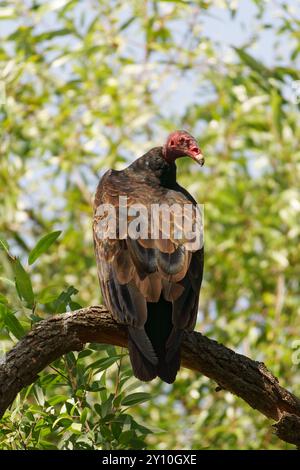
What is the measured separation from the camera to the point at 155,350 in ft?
14.3

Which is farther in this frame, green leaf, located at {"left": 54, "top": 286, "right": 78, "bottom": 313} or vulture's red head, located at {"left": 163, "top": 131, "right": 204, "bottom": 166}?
vulture's red head, located at {"left": 163, "top": 131, "right": 204, "bottom": 166}

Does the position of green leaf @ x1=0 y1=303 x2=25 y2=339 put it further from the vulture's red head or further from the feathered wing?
the vulture's red head

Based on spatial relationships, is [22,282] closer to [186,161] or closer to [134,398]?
[134,398]

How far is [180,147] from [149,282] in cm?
145

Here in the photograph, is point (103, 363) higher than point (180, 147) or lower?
lower

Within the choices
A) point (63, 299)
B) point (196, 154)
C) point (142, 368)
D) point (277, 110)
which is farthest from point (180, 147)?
point (142, 368)

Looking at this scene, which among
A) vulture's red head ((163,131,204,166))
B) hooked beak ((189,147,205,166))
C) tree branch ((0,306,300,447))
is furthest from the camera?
vulture's red head ((163,131,204,166))

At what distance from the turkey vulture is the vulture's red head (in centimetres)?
54

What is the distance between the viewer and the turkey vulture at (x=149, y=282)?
431 cm

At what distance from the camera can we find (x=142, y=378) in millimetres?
4262

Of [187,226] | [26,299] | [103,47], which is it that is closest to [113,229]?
[187,226]

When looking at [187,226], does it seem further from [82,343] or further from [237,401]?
[237,401]

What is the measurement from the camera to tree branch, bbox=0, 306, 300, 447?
4.14m

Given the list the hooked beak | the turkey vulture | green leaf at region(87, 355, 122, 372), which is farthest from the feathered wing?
the hooked beak
